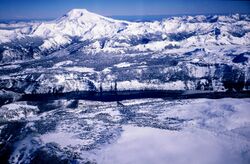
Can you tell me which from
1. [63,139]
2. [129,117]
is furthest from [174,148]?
[129,117]

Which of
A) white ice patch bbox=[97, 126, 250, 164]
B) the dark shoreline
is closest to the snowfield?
white ice patch bbox=[97, 126, 250, 164]

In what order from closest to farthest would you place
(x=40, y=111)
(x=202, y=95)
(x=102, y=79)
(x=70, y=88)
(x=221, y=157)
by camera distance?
(x=221, y=157)
(x=40, y=111)
(x=202, y=95)
(x=70, y=88)
(x=102, y=79)

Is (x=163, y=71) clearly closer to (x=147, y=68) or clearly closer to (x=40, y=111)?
(x=147, y=68)

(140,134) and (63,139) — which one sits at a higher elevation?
(140,134)

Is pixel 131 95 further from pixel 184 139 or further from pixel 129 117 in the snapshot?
pixel 184 139

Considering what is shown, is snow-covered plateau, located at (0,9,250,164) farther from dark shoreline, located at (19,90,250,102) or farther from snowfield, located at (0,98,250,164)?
dark shoreline, located at (19,90,250,102)

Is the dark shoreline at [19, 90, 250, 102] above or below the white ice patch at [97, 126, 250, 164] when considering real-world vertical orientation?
above

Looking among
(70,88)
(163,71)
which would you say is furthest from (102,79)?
(163,71)

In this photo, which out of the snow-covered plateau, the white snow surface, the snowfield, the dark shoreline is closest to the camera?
the white snow surface
